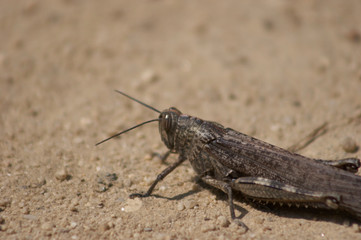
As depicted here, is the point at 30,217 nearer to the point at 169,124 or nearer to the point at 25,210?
the point at 25,210

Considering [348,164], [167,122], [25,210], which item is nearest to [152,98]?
[167,122]

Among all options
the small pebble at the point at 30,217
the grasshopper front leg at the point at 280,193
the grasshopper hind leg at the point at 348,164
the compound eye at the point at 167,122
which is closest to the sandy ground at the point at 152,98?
the small pebble at the point at 30,217

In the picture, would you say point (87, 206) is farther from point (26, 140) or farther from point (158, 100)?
point (158, 100)

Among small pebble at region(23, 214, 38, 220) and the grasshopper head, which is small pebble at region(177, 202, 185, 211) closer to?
the grasshopper head

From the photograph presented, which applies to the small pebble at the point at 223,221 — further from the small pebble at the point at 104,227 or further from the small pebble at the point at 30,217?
the small pebble at the point at 30,217

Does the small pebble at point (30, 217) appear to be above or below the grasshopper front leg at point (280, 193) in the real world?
below

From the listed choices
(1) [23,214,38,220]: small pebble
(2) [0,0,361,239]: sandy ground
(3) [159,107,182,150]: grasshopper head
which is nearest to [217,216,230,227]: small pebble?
(2) [0,0,361,239]: sandy ground
